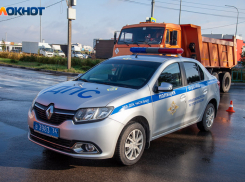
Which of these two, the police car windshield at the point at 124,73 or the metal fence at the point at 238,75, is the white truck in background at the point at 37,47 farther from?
the police car windshield at the point at 124,73

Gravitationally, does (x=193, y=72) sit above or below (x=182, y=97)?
above

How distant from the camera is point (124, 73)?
5.02 m

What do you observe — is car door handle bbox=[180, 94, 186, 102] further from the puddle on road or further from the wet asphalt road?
the puddle on road

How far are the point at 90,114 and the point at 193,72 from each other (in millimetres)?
2917

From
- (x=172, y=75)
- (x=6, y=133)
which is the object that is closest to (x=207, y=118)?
(x=172, y=75)

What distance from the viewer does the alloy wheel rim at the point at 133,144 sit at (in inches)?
160

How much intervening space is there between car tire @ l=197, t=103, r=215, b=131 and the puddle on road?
3809mm

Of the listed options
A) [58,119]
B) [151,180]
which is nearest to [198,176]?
[151,180]

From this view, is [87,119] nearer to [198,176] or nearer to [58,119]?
[58,119]

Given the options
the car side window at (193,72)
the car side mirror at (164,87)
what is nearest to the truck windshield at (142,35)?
the car side window at (193,72)

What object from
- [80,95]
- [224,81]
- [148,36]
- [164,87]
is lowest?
[224,81]

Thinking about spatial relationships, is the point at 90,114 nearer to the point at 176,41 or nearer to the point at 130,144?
the point at 130,144

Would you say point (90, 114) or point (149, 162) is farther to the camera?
point (149, 162)

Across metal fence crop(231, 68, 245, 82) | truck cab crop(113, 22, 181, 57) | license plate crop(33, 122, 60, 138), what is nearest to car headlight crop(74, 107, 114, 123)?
license plate crop(33, 122, 60, 138)
